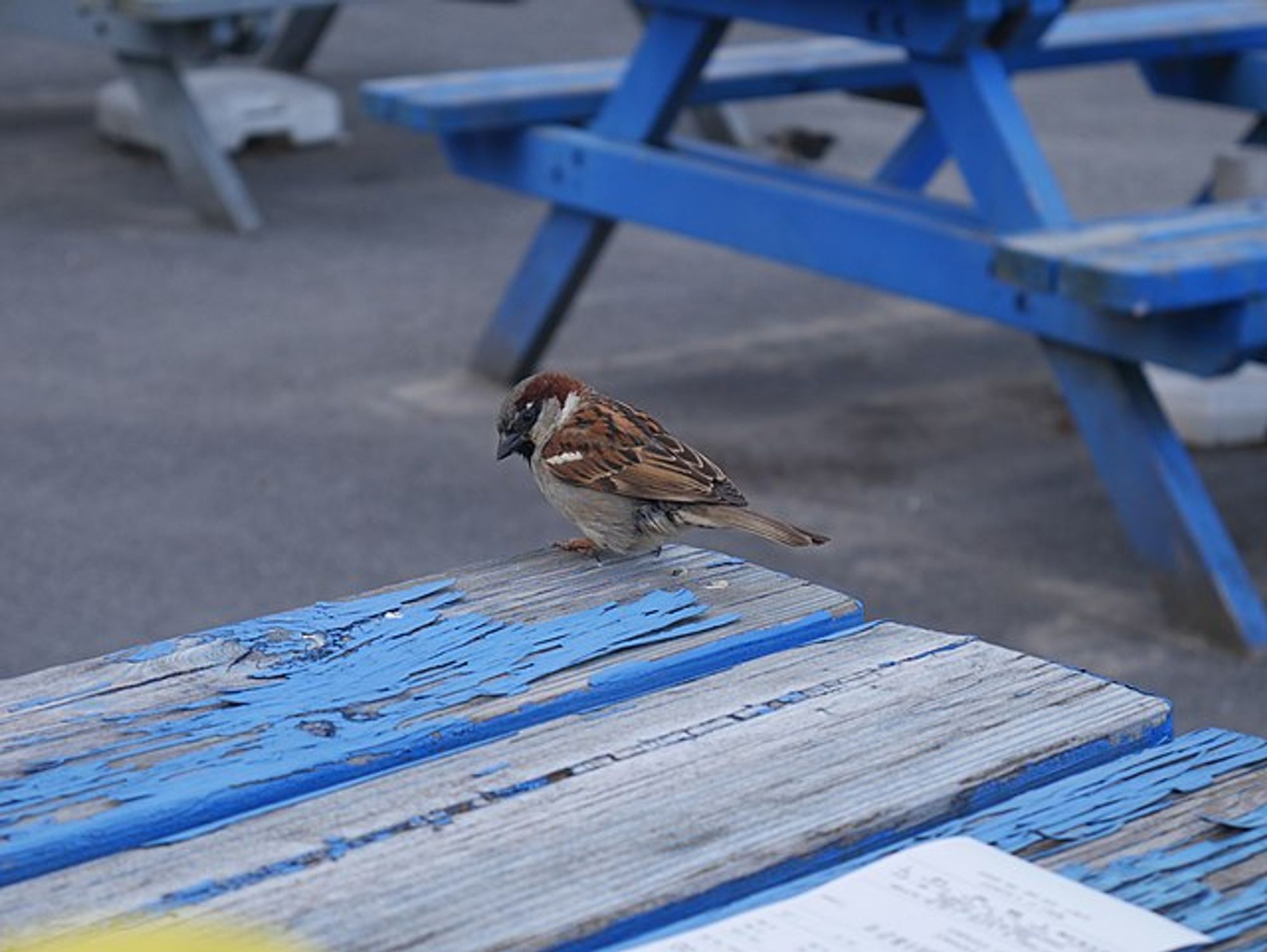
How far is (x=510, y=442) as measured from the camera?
2.68m

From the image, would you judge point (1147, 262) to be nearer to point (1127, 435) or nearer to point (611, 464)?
point (1127, 435)

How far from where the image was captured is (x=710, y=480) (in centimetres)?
267

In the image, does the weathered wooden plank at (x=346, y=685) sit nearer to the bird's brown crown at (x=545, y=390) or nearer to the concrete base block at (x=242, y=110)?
the bird's brown crown at (x=545, y=390)

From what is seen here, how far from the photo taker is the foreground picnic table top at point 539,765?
54.5 inches

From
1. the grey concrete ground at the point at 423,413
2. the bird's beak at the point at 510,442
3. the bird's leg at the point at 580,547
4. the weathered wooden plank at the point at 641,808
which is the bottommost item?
the grey concrete ground at the point at 423,413

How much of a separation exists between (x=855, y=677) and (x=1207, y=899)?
0.42 metres

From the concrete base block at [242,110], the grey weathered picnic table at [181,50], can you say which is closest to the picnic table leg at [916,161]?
the grey weathered picnic table at [181,50]

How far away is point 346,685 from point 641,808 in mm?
325

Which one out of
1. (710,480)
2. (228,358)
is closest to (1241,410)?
(228,358)

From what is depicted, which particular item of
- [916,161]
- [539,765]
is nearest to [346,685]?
[539,765]

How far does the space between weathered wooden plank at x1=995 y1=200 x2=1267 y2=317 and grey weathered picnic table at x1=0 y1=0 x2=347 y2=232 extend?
3.91 m

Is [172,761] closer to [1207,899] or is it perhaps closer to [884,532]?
[1207,899]

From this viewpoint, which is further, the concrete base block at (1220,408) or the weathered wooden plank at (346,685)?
the concrete base block at (1220,408)

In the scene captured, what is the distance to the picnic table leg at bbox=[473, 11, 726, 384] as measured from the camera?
6.05 m
